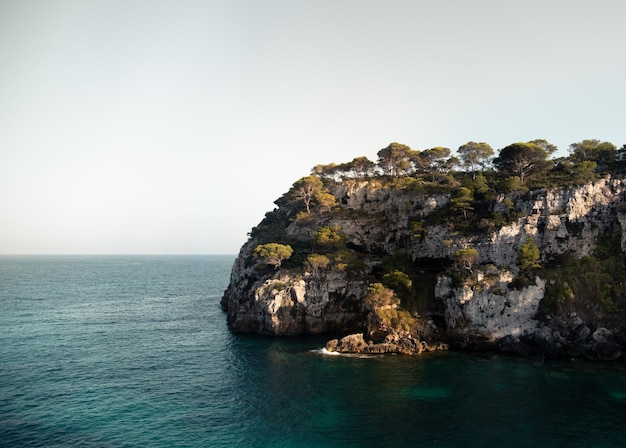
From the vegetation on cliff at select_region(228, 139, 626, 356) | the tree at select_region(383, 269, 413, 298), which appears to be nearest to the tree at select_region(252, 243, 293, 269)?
the vegetation on cliff at select_region(228, 139, 626, 356)

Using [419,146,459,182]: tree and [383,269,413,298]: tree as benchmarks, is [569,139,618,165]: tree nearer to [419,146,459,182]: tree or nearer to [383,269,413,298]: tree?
[419,146,459,182]: tree

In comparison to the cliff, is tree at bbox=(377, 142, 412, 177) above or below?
above

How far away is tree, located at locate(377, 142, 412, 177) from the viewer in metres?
101

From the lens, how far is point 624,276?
6275 cm

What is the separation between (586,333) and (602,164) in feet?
138

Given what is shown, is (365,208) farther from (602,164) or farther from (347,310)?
(602,164)

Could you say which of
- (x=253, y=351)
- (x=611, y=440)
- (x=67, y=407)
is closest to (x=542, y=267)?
(x=611, y=440)

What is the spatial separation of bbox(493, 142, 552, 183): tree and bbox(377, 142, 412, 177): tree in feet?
76.0

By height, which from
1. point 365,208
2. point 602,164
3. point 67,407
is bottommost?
point 67,407

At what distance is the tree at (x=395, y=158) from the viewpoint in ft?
331

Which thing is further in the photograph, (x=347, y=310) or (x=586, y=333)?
(x=347, y=310)

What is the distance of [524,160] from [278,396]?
7235cm

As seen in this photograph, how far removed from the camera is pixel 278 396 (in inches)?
1868

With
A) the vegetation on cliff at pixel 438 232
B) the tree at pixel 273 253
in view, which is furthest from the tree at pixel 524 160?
the tree at pixel 273 253
